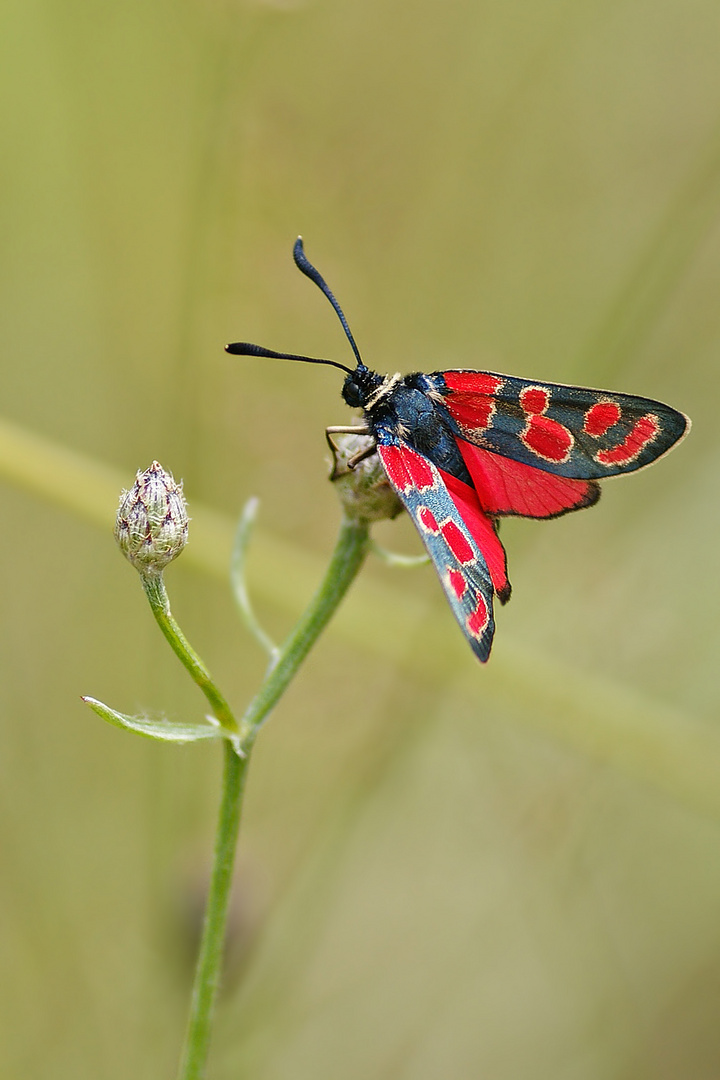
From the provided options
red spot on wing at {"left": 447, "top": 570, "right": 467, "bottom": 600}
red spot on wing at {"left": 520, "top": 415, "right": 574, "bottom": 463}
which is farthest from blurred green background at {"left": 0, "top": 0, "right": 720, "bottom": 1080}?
red spot on wing at {"left": 447, "top": 570, "right": 467, "bottom": 600}

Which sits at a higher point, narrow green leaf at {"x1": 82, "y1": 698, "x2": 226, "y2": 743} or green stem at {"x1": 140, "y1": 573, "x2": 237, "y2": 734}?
green stem at {"x1": 140, "y1": 573, "x2": 237, "y2": 734}

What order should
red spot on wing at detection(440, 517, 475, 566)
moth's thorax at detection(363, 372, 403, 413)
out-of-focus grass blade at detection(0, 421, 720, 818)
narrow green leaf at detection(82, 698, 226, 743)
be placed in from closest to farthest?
narrow green leaf at detection(82, 698, 226, 743)
red spot on wing at detection(440, 517, 475, 566)
moth's thorax at detection(363, 372, 403, 413)
out-of-focus grass blade at detection(0, 421, 720, 818)

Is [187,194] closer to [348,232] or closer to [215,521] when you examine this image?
[348,232]

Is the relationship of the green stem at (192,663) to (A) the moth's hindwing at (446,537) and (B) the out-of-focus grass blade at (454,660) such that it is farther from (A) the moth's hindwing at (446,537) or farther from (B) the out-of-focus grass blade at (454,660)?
(B) the out-of-focus grass blade at (454,660)

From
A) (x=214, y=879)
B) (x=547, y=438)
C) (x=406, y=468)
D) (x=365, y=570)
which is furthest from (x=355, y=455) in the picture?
(x=365, y=570)

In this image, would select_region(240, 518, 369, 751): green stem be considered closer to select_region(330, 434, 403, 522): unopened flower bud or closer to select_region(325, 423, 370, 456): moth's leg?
select_region(330, 434, 403, 522): unopened flower bud

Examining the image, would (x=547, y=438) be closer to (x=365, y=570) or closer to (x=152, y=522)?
(x=152, y=522)

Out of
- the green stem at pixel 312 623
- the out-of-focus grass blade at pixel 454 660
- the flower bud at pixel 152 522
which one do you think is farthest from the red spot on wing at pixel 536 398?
the out-of-focus grass blade at pixel 454 660
